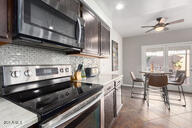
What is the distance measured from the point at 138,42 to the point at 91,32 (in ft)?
11.9

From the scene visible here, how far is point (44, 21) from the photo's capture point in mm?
761

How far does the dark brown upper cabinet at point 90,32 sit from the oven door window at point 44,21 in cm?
43

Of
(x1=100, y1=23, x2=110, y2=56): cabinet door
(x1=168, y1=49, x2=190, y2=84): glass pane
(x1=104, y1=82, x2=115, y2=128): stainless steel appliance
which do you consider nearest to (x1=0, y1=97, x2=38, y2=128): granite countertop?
(x1=104, y1=82, x2=115, y2=128): stainless steel appliance

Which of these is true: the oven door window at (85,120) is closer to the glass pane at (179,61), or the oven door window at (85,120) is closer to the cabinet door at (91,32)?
the cabinet door at (91,32)

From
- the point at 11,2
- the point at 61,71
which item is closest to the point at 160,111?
the point at 61,71

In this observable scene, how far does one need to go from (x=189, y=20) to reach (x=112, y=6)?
2.62 m

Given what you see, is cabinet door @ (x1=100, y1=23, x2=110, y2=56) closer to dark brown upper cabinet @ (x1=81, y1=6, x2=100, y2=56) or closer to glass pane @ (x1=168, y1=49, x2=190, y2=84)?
dark brown upper cabinet @ (x1=81, y1=6, x2=100, y2=56)


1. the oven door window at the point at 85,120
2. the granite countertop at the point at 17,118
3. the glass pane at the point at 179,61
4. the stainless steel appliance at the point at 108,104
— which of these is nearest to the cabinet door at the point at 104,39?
the stainless steel appliance at the point at 108,104

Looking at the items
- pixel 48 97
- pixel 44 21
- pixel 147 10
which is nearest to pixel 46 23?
pixel 44 21

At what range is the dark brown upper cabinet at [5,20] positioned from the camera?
0.59 m

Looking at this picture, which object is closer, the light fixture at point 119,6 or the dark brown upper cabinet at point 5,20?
the dark brown upper cabinet at point 5,20

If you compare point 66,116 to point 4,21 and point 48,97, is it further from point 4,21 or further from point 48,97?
point 4,21

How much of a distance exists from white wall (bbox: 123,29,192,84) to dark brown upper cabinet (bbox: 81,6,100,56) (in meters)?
3.29

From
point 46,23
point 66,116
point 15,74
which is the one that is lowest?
point 66,116
